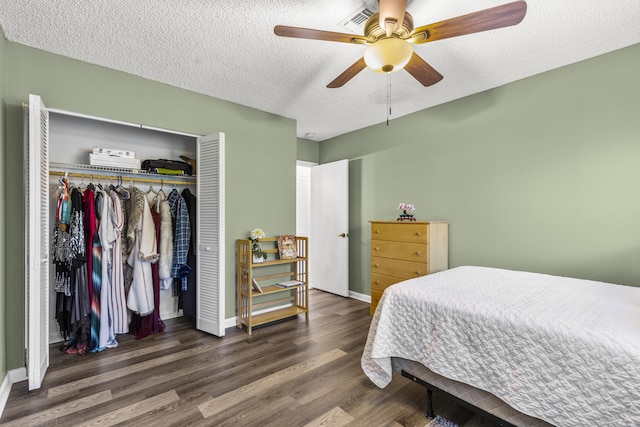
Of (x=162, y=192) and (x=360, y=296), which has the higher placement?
(x=162, y=192)

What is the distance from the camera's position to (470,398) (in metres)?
1.70

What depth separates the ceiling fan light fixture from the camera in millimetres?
1691

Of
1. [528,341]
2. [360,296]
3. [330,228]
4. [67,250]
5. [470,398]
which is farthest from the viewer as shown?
[330,228]

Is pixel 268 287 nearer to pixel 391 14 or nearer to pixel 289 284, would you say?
pixel 289 284

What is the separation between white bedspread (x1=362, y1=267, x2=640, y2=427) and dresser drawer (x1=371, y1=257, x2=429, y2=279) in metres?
0.96

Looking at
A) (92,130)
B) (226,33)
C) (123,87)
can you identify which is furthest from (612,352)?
(92,130)

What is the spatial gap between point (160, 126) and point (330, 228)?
2.69 m

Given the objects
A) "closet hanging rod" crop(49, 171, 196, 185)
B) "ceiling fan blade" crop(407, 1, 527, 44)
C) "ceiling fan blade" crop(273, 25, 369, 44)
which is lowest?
"closet hanging rod" crop(49, 171, 196, 185)

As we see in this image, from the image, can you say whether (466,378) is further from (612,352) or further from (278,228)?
(278,228)

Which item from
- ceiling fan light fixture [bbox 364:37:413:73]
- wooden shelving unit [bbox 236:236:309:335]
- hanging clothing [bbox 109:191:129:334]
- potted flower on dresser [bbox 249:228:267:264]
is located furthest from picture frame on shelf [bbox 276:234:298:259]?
ceiling fan light fixture [bbox 364:37:413:73]

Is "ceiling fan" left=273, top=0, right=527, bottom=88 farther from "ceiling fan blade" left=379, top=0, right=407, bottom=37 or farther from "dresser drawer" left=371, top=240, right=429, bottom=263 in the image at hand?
"dresser drawer" left=371, top=240, right=429, bottom=263

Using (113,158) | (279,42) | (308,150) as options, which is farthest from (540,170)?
(113,158)

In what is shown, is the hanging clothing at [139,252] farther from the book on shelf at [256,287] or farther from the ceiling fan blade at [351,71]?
the ceiling fan blade at [351,71]

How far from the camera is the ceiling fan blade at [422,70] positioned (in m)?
1.97
